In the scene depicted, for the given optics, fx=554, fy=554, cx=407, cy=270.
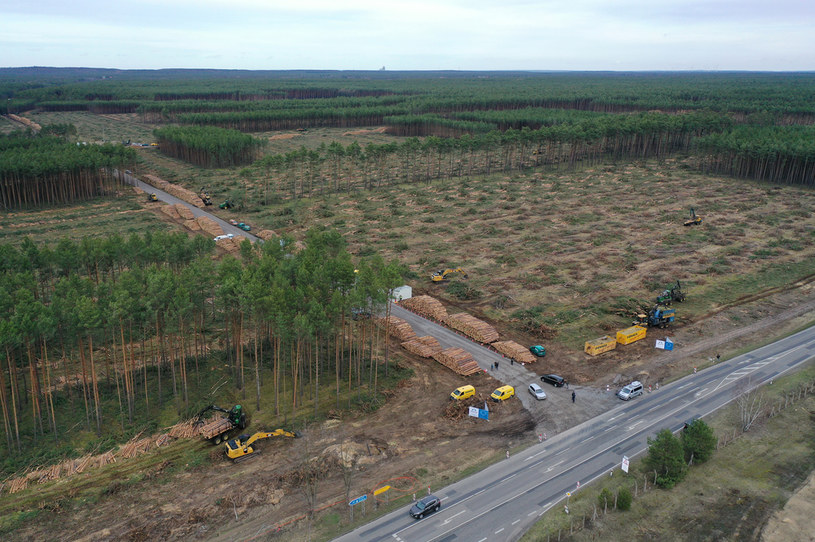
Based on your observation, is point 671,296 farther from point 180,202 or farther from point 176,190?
point 176,190

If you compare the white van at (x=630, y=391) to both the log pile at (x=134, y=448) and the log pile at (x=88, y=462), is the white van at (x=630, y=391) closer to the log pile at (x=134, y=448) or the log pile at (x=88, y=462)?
the log pile at (x=88, y=462)

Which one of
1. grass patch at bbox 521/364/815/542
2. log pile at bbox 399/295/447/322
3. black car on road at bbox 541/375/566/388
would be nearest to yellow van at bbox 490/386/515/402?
black car on road at bbox 541/375/566/388

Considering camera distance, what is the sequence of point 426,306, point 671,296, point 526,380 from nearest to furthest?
point 526,380 → point 426,306 → point 671,296

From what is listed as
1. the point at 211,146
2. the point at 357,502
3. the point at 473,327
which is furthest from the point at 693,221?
the point at 211,146

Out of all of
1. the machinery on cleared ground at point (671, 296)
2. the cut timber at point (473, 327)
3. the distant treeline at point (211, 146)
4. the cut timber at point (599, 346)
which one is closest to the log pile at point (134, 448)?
the cut timber at point (473, 327)

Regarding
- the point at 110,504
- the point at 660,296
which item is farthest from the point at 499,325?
the point at 110,504
